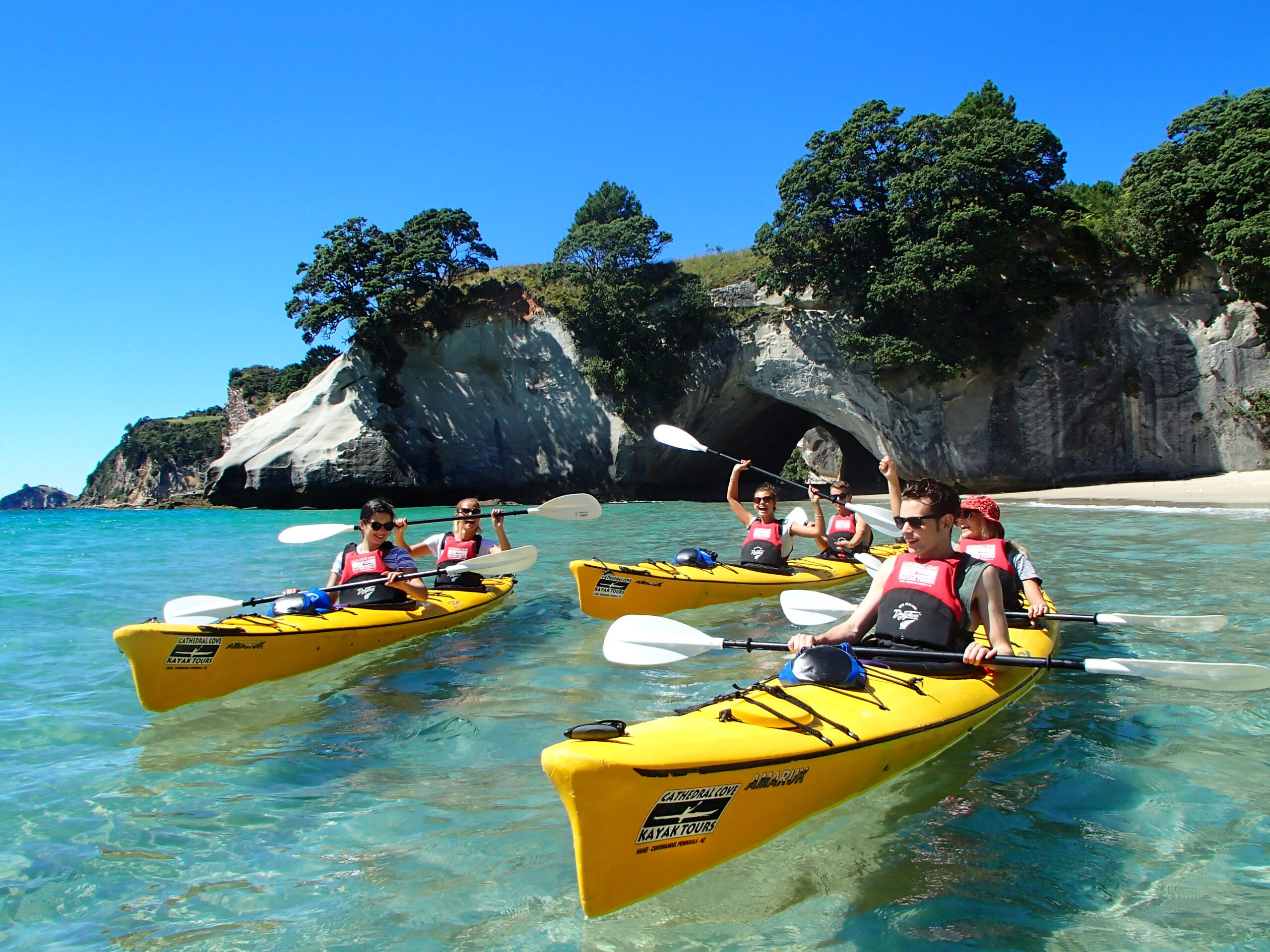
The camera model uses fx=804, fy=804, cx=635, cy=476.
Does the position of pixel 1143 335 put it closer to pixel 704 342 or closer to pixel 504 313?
pixel 704 342

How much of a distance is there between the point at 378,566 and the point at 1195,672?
558cm

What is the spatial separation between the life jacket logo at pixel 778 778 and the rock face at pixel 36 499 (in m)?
129

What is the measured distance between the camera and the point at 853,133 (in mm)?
23406

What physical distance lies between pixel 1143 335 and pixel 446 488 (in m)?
22.8

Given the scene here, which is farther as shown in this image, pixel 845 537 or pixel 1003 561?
pixel 845 537

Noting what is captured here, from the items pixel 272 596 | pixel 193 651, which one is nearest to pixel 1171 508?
pixel 272 596

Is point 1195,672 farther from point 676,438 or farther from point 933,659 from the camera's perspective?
point 676,438

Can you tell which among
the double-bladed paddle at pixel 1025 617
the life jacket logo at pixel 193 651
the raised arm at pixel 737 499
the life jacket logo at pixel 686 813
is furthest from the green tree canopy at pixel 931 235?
the life jacket logo at pixel 686 813

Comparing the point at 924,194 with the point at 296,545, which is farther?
the point at 924,194

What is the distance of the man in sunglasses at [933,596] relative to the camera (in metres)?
3.85

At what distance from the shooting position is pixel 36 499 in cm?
11156

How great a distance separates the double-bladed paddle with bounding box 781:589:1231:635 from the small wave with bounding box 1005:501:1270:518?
42.9 ft

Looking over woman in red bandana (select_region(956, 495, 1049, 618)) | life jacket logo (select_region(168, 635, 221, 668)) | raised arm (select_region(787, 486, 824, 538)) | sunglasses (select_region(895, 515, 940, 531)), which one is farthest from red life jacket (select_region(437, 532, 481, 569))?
sunglasses (select_region(895, 515, 940, 531))

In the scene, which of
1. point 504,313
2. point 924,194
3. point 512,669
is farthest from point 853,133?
point 512,669
